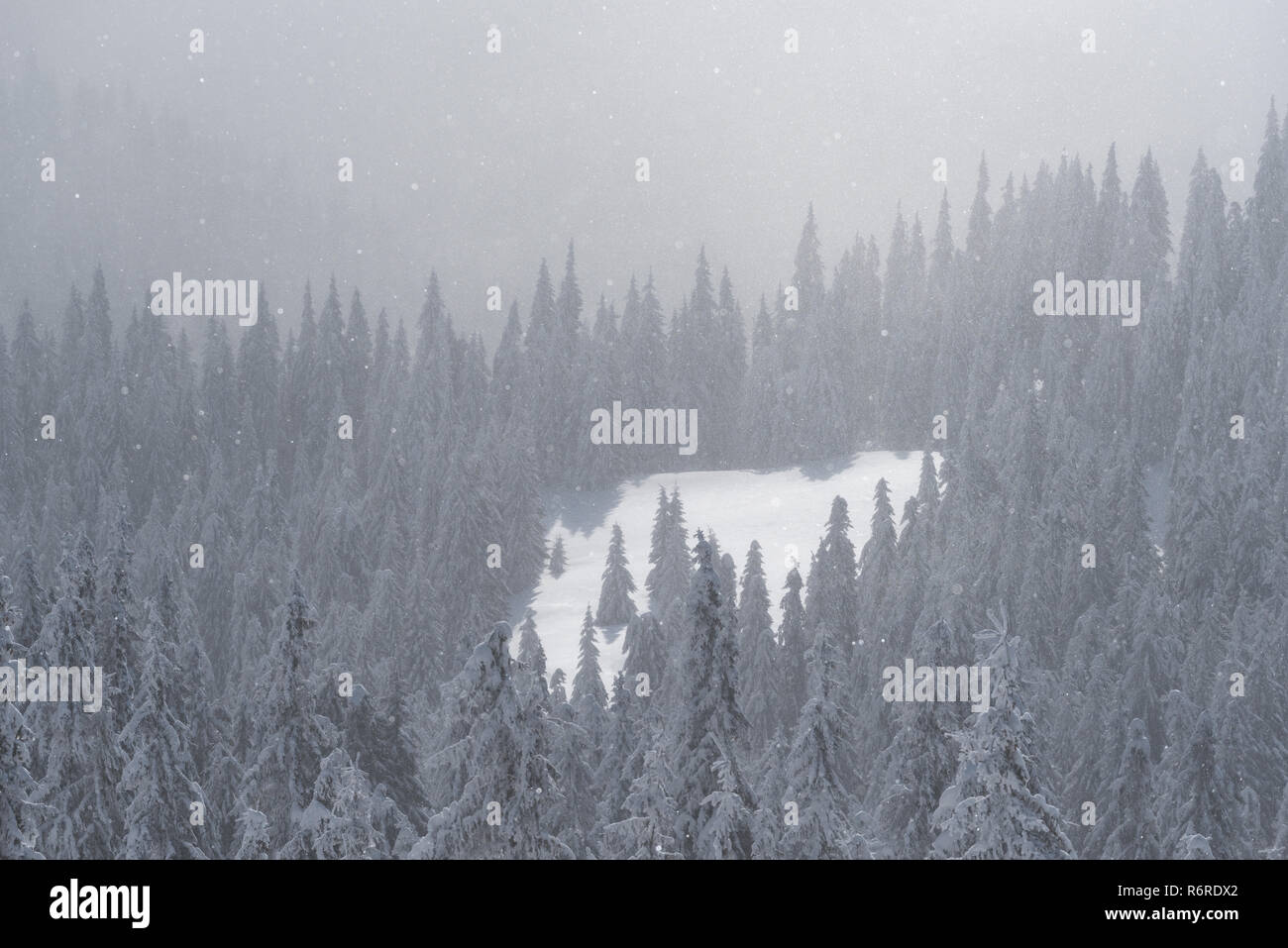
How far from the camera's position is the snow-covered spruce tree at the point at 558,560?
7538 centimetres

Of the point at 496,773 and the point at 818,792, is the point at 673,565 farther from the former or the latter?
the point at 496,773

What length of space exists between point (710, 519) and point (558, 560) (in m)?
10.3

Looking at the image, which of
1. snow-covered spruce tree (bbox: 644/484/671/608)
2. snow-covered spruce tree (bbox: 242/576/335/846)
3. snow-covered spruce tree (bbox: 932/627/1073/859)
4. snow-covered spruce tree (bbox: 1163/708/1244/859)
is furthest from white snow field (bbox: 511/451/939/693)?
snow-covered spruce tree (bbox: 932/627/1073/859)

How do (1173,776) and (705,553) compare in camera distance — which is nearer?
(705,553)

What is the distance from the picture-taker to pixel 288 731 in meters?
24.8

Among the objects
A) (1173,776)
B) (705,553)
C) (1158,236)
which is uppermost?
(1158,236)

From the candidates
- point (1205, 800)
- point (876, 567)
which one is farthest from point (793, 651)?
point (1205, 800)

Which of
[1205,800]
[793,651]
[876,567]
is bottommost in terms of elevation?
[1205,800]

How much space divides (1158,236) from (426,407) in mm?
61098

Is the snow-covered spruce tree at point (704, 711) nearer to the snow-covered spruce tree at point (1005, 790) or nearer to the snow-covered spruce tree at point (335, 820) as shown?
the snow-covered spruce tree at point (1005, 790)

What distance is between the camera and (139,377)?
99375mm

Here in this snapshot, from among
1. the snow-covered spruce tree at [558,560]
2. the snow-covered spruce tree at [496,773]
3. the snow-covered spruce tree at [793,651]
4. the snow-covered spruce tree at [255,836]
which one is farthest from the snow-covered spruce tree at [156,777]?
the snow-covered spruce tree at [558,560]
